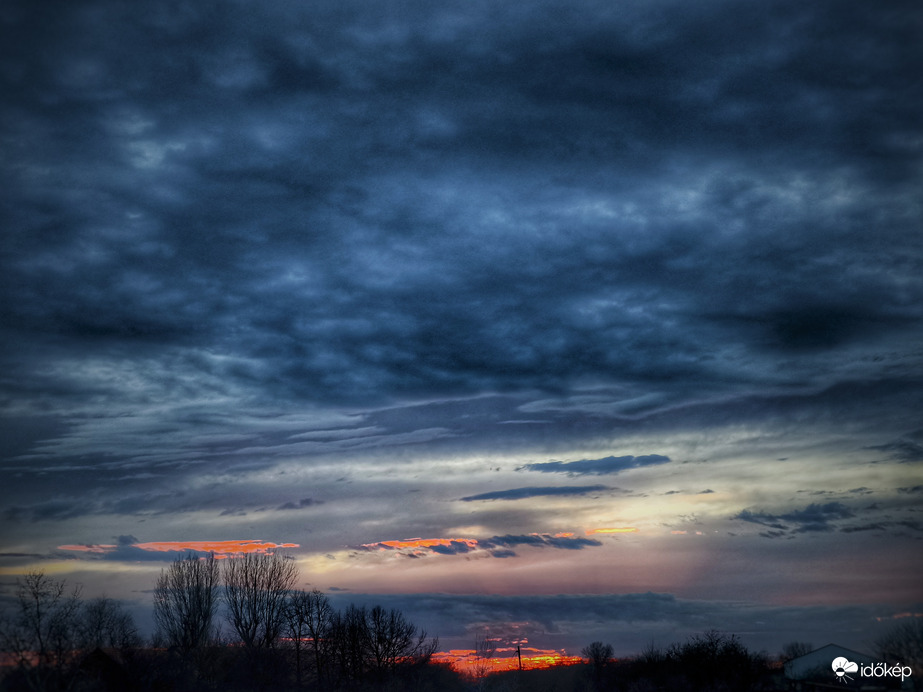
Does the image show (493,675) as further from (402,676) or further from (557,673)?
(402,676)

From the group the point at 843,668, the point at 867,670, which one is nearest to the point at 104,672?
the point at 867,670

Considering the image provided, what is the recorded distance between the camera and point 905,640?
55.4 metres

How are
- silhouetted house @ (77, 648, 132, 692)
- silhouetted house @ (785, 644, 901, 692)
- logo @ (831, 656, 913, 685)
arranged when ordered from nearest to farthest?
silhouetted house @ (77, 648, 132, 692), logo @ (831, 656, 913, 685), silhouetted house @ (785, 644, 901, 692)

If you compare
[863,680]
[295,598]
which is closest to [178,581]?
[295,598]

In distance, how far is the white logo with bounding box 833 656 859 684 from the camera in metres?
67.9

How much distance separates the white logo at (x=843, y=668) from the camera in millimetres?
67912

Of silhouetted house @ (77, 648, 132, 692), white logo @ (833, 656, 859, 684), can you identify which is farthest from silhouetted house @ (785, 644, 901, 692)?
silhouetted house @ (77, 648, 132, 692)

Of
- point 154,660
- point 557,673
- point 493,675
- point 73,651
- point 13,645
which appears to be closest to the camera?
point 13,645

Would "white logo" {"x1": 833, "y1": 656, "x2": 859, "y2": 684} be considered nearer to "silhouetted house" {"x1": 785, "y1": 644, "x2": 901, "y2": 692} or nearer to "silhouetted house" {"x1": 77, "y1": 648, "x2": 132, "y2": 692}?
"silhouetted house" {"x1": 785, "y1": 644, "x2": 901, "y2": 692}

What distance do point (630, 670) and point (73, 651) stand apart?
7333 centimetres

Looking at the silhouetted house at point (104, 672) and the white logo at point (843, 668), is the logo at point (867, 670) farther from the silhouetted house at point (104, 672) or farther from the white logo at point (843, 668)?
the silhouetted house at point (104, 672)

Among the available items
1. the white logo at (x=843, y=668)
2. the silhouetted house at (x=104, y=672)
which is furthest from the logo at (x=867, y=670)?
the silhouetted house at (x=104, y=672)

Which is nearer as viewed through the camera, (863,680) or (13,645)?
(13,645)

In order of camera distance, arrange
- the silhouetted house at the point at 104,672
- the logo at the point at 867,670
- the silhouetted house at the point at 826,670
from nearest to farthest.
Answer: the silhouetted house at the point at 104,672, the logo at the point at 867,670, the silhouetted house at the point at 826,670
